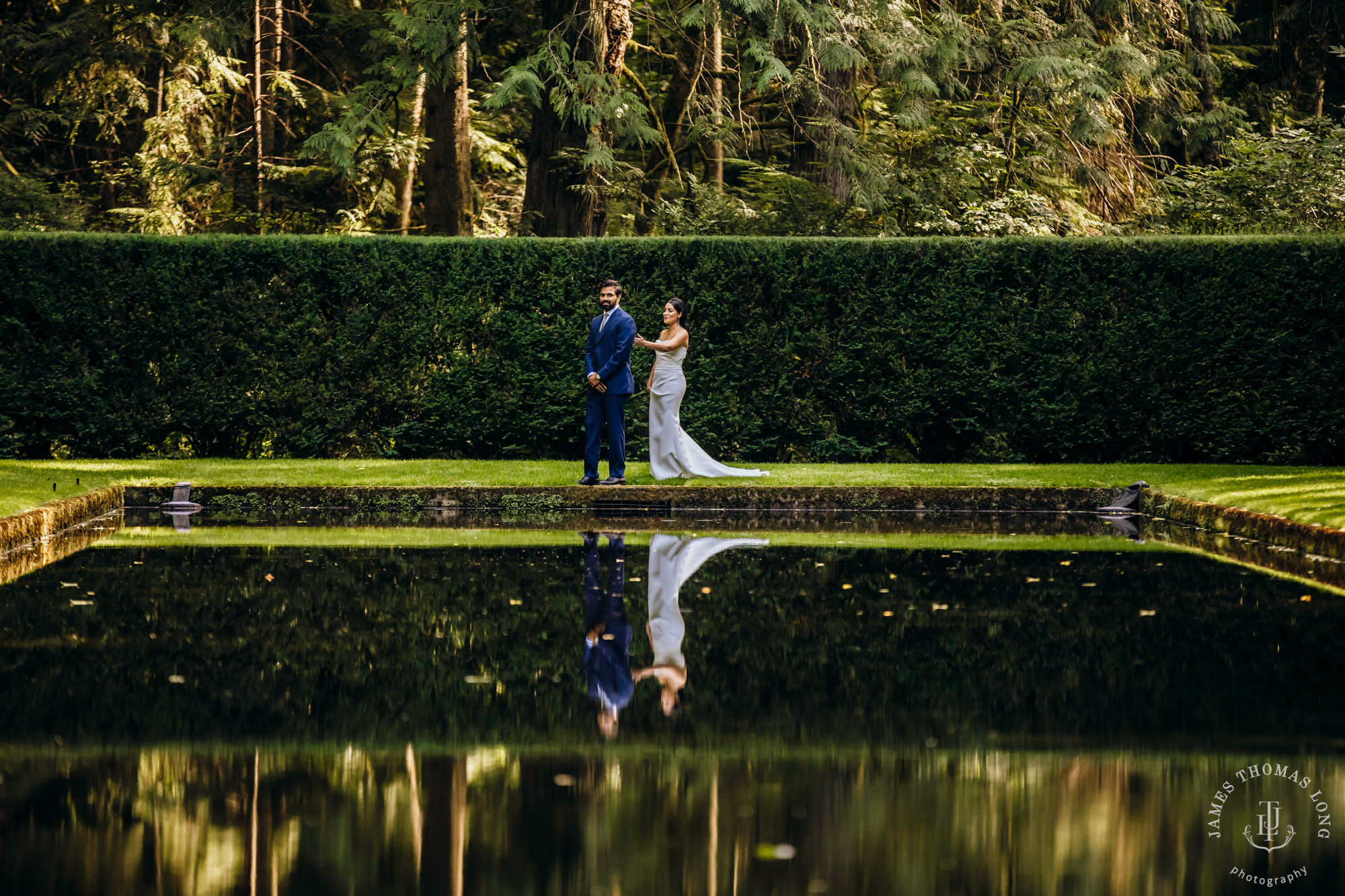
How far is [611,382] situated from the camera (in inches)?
586

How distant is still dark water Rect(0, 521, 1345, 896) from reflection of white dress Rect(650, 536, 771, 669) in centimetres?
6

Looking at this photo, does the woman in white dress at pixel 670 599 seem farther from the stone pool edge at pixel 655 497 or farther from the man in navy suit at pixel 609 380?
the man in navy suit at pixel 609 380

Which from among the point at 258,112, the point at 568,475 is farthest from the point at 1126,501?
the point at 258,112

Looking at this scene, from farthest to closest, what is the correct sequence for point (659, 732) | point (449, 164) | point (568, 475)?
A: 1. point (449, 164)
2. point (568, 475)
3. point (659, 732)

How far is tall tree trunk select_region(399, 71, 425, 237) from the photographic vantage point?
25688 millimetres

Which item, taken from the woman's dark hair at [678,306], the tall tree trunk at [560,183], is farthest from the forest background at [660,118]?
Answer: the woman's dark hair at [678,306]

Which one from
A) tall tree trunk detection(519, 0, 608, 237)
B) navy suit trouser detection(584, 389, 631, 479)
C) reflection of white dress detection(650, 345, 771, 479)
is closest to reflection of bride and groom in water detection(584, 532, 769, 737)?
navy suit trouser detection(584, 389, 631, 479)

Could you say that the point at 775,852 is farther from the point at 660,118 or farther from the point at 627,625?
the point at 660,118

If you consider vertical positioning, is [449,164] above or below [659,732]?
above

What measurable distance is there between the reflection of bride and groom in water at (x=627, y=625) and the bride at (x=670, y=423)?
3.68 m

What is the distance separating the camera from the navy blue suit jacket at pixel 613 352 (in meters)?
14.6

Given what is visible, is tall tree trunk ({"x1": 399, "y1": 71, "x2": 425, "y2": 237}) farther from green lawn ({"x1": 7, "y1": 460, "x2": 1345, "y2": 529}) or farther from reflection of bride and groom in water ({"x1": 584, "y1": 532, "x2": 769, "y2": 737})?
reflection of bride and groom in water ({"x1": 584, "y1": 532, "x2": 769, "y2": 737})

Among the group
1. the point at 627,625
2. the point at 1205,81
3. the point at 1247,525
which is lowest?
the point at 627,625

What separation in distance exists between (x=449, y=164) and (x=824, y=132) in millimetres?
6384
